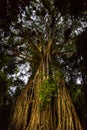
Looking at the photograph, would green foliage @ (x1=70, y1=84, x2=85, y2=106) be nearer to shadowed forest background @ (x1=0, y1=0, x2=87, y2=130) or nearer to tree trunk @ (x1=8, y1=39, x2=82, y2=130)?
shadowed forest background @ (x1=0, y1=0, x2=87, y2=130)

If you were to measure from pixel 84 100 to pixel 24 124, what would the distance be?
253 cm

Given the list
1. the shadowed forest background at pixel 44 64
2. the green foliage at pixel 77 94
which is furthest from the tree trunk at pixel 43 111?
the green foliage at pixel 77 94

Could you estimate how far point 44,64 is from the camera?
676 cm

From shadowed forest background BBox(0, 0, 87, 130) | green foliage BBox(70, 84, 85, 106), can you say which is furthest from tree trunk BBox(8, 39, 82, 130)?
green foliage BBox(70, 84, 85, 106)

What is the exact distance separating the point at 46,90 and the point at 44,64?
1015 mm

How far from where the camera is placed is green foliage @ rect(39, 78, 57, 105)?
5.87m

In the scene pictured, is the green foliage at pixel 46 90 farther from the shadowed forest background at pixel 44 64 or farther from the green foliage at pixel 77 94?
the green foliage at pixel 77 94

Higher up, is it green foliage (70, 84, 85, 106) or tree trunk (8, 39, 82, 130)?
green foliage (70, 84, 85, 106)

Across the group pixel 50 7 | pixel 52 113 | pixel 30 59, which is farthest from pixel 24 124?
pixel 50 7

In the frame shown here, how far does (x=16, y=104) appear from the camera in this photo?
6.47 metres

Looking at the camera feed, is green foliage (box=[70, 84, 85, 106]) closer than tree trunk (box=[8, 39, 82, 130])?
No

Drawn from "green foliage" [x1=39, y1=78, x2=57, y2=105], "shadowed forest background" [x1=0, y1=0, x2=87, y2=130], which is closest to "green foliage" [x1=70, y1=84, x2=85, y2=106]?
"shadowed forest background" [x1=0, y1=0, x2=87, y2=130]

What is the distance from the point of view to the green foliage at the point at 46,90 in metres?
5.87

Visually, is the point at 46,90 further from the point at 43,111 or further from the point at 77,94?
the point at 77,94
